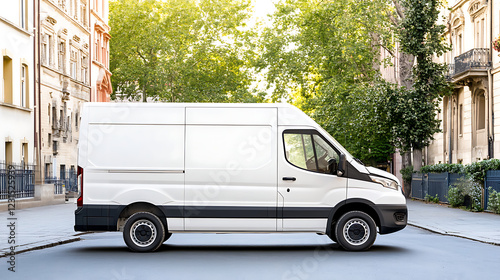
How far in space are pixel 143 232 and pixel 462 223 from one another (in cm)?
1055

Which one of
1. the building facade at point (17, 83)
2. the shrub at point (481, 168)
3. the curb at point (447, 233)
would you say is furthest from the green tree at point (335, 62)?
the curb at point (447, 233)

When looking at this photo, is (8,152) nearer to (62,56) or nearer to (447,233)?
(62,56)

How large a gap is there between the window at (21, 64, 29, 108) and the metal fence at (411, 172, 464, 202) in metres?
18.7

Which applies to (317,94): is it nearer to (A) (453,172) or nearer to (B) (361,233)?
(A) (453,172)

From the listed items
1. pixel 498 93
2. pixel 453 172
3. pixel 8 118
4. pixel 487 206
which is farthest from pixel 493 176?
pixel 8 118

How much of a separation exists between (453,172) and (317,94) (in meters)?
17.9

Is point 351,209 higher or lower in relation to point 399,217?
higher

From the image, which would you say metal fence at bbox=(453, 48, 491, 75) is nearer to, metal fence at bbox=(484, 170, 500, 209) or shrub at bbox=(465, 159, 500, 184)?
shrub at bbox=(465, 159, 500, 184)

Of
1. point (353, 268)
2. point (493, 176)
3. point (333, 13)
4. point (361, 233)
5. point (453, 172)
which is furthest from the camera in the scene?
point (333, 13)

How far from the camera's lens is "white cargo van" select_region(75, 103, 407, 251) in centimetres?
1353

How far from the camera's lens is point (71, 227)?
63.5ft

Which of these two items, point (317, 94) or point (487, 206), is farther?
point (317, 94)

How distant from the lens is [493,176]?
2586cm

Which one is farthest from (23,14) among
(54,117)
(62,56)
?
(62,56)
